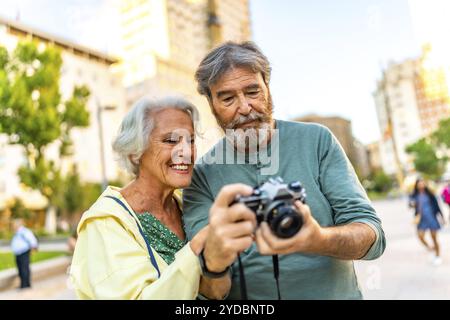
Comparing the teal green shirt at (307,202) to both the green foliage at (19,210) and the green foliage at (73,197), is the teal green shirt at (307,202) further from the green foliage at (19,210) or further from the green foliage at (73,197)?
the green foliage at (19,210)

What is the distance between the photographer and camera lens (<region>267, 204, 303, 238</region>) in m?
0.68

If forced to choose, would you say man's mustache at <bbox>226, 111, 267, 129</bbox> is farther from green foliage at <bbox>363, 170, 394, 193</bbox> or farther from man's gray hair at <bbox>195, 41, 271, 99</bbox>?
green foliage at <bbox>363, 170, 394, 193</bbox>

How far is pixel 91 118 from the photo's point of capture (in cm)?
2827

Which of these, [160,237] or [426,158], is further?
[426,158]

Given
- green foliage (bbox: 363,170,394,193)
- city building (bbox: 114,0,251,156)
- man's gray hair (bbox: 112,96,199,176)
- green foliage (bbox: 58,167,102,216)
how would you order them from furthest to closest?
green foliage (bbox: 363,170,394,193) → city building (bbox: 114,0,251,156) → green foliage (bbox: 58,167,102,216) → man's gray hair (bbox: 112,96,199,176)

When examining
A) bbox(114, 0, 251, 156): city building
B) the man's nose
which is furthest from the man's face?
bbox(114, 0, 251, 156): city building

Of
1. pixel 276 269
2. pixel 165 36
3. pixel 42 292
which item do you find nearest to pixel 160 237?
pixel 276 269

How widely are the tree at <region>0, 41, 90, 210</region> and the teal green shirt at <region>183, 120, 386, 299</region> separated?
9.80 metres

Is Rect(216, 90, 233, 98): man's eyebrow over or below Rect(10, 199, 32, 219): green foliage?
over

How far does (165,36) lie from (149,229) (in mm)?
41867

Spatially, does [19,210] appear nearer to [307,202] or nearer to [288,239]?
[307,202]

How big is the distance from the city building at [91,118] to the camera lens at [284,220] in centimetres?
2560
